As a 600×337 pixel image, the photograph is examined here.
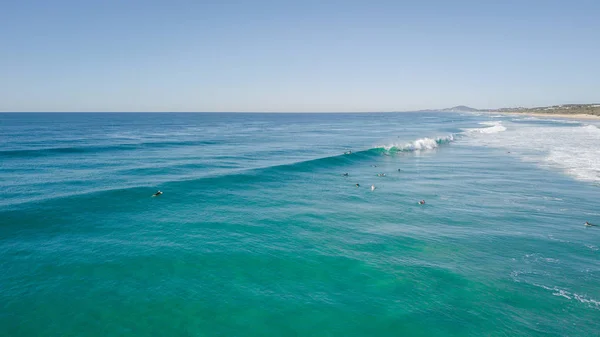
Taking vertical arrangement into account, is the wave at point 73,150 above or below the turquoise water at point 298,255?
above

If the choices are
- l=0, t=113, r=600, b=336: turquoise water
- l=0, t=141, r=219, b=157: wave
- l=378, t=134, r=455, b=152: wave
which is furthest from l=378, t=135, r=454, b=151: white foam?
l=0, t=141, r=219, b=157: wave

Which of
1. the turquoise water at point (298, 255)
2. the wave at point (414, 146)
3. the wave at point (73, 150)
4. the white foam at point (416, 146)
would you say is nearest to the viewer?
the turquoise water at point (298, 255)

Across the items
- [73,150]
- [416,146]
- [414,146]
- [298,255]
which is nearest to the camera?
[298,255]

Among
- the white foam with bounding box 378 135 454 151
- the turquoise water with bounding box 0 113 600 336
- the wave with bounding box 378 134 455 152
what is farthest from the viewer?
the white foam with bounding box 378 135 454 151

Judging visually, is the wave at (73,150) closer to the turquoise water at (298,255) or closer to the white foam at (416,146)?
the turquoise water at (298,255)

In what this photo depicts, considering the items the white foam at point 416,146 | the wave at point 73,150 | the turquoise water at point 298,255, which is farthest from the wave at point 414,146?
the wave at point 73,150

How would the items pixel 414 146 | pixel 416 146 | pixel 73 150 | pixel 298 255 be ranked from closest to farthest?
1. pixel 298 255
2. pixel 73 150
3. pixel 416 146
4. pixel 414 146

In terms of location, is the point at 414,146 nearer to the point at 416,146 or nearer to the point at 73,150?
the point at 416,146

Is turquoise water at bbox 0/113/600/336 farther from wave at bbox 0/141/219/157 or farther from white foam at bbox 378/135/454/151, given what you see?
white foam at bbox 378/135/454/151

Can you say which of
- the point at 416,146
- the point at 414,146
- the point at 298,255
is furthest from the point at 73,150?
the point at 416,146

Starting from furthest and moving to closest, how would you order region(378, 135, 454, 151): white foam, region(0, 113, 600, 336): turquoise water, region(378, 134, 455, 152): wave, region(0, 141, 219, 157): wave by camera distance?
region(378, 135, 454, 151): white foam → region(378, 134, 455, 152): wave → region(0, 141, 219, 157): wave → region(0, 113, 600, 336): turquoise water
